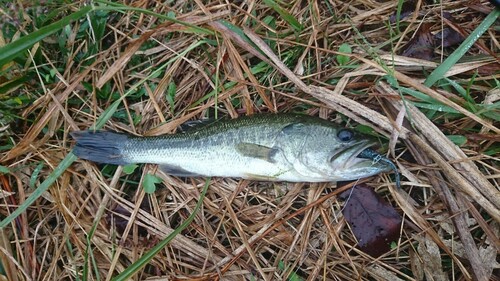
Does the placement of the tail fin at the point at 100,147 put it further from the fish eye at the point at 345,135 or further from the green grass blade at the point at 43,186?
the fish eye at the point at 345,135

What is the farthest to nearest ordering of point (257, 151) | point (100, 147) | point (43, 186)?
point (100, 147) < point (43, 186) < point (257, 151)

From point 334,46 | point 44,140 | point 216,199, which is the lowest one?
point 216,199

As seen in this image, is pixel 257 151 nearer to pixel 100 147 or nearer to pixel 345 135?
pixel 345 135

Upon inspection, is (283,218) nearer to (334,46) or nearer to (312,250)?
(312,250)

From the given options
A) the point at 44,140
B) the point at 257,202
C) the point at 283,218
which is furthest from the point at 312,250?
the point at 44,140

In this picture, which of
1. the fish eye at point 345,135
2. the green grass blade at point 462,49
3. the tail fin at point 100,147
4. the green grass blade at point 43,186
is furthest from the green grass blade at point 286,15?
the green grass blade at point 43,186

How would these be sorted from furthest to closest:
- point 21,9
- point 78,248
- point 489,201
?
point 21,9 < point 78,248 < point 489,201

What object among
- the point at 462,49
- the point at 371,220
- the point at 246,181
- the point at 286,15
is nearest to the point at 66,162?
the point at 246,181

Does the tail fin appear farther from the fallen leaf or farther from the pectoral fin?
the fallen leaf

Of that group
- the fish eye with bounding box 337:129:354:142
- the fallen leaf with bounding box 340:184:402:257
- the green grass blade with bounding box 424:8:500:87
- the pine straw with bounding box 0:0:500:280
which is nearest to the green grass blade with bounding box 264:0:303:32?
the pine straw with bounding box 0:0:500:280
